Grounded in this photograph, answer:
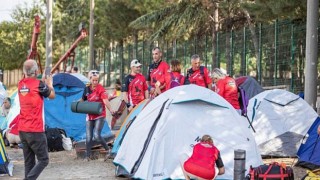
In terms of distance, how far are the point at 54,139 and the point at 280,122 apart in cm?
515

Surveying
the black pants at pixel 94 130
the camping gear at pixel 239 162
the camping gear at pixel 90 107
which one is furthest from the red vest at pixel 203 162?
the black pants at pixel 94 130

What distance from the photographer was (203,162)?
8797mm

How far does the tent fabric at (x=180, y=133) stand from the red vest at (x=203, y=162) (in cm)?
90

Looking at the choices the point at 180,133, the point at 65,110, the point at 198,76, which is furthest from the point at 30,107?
the point at 65,110

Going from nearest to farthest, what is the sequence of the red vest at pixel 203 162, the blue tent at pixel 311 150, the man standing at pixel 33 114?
1. the red vest at pixel 203 162
2. the man standing at pixel 33 114
3. the blue tent at pixel 311 150

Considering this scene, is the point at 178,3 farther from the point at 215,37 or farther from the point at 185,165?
the point at 185,165

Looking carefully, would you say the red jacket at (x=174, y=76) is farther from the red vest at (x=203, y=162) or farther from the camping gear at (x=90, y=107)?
the red vest at (x=203, y=162)

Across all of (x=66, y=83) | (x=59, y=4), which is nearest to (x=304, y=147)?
(x=66, y=83)

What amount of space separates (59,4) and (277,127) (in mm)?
37260

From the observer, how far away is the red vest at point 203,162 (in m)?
8.73

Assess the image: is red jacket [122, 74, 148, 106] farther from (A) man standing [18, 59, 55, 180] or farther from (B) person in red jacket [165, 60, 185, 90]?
(A) man standing [18, 59, 55, 180]

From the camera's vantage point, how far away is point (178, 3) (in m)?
28.3

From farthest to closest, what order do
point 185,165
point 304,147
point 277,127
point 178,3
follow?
1. point 178,3
2. point 277,127
3. point 304,147
4. point 185,165

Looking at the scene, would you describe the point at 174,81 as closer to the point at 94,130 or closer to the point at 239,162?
the point at 94,130
